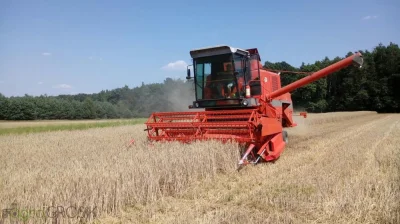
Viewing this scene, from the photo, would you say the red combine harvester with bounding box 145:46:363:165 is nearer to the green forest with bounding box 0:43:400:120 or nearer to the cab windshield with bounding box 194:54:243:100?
the cab windshield with bounding box 194:54:243:100

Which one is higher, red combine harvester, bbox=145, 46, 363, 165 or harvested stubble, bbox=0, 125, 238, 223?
red combine harvester, bbox=145, 46, 363, 165

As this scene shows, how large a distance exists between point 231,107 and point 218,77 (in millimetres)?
818

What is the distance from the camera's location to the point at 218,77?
25.1ft

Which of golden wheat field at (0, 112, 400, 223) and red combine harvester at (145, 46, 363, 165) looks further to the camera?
red combine harvester at (145, 46, 363, 165)

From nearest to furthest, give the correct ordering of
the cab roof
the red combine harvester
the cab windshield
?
the red combine harvester < the cab roof < the cab windshield

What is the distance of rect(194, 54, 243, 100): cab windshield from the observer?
291 inches

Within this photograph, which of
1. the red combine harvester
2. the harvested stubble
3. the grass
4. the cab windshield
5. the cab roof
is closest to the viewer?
the harvested stubble

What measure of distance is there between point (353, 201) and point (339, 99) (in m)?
40.0

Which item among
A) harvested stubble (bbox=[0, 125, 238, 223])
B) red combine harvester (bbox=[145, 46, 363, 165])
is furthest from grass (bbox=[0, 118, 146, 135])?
harvested stubble (bbox=[0, 125, 238, 223])

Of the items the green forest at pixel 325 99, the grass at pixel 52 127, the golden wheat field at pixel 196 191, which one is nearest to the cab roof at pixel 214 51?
the golden wheat field at pixel 196 191

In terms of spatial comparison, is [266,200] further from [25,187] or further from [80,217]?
[25,187]

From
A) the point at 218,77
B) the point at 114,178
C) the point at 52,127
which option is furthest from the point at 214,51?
the point at 52,127

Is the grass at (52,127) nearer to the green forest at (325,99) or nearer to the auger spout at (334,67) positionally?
the green forest at (325,99)

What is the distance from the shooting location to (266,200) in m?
3.80
